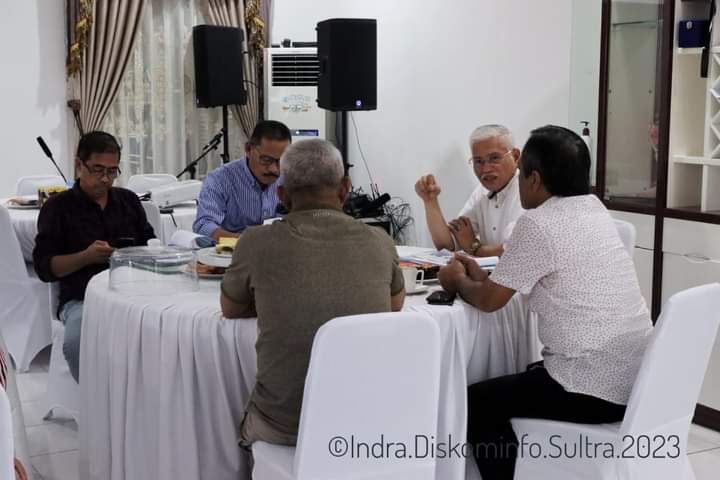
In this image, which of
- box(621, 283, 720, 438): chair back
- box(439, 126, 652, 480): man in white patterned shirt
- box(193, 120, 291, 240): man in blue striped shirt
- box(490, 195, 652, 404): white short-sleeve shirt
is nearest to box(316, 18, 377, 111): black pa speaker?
box(193, 120, 291, 240): man in blue striped shirt

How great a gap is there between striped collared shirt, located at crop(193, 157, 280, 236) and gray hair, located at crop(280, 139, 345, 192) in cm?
168

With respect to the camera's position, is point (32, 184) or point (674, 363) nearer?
point (674, 363)

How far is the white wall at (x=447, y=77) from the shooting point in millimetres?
5211

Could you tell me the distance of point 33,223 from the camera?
16.0 feet

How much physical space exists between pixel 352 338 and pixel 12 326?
9.87 feet

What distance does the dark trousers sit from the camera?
2537 millimetres

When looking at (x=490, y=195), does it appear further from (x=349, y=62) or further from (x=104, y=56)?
(x=104, y=56)

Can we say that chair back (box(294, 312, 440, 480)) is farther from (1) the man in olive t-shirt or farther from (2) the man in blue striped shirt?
(2) the man in blue striped shirt

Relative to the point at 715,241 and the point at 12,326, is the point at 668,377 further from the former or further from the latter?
the point at 12,326

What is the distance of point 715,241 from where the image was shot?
12.2ft

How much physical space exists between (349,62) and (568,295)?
4.28 metres

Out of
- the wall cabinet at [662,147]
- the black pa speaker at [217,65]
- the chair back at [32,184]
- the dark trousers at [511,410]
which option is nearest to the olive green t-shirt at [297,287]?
the dark trousers at [511,410]

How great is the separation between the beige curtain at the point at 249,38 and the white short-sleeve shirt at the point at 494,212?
404cm

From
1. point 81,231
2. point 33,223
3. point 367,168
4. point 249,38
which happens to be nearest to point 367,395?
point 81,231
